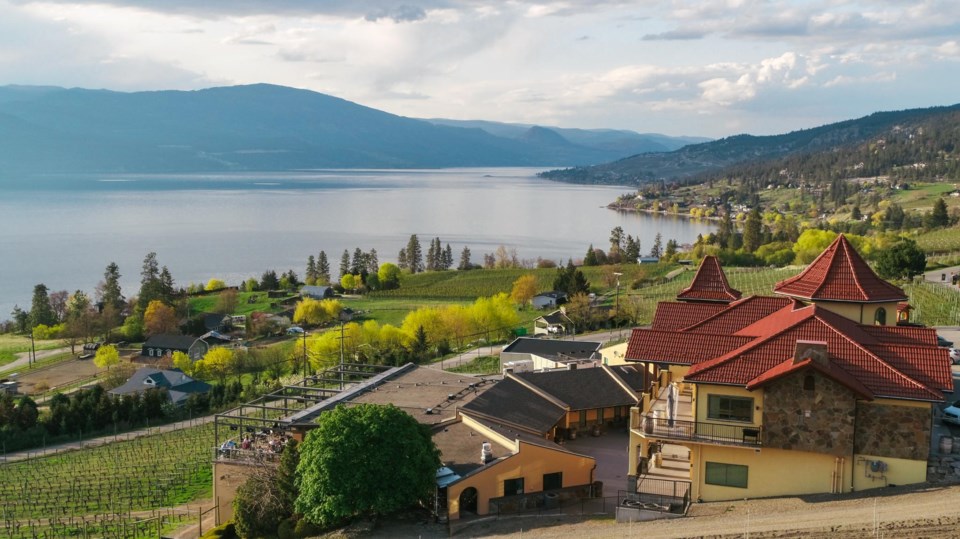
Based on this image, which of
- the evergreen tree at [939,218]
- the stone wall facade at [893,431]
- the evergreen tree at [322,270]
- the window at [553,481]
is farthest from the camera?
the evergreen tree at [939,218]

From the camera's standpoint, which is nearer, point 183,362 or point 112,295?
point 183,362

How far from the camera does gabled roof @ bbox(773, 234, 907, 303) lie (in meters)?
22.3

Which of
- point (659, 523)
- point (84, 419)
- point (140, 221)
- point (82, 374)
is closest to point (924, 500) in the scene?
point (659, 523)

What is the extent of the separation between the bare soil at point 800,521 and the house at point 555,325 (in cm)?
3660

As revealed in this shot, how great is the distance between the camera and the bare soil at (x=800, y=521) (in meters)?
14.4

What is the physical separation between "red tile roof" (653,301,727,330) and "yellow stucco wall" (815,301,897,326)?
287 cm

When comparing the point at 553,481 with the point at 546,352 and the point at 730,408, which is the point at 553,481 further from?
the point at 546,352

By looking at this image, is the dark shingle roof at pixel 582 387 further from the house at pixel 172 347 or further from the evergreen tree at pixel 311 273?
the evergreen tree at pixel 311 273

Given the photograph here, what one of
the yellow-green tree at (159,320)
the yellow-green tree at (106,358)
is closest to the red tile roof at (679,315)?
the yellow-green tree at (106,358)

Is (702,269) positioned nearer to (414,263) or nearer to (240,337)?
(240,337)

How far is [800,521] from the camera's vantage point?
605 inches

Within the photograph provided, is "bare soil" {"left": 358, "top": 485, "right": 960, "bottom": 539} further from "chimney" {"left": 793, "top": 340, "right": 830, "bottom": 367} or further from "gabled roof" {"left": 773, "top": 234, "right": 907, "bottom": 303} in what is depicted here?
"gabled roof" {"left": 773, "top": 234, "right": 907, "bottom": 303}

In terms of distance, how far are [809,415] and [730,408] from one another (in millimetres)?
1503

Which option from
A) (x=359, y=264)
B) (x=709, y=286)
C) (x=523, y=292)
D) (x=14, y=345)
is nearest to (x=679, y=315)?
(x=709, y=286)
